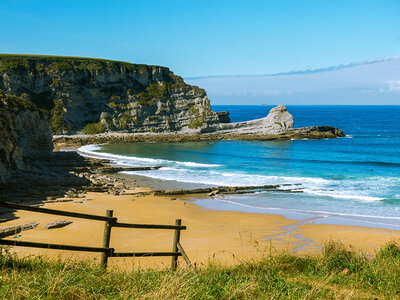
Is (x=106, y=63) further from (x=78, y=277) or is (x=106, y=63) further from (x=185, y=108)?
(x=78, y=277)

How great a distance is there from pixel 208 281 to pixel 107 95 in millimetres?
81603

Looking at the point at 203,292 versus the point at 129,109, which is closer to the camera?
the point at 203,292

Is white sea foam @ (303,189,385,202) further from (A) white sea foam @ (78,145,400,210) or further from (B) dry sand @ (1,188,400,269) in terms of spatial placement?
(B) dry sand @ (1,188,400,269)

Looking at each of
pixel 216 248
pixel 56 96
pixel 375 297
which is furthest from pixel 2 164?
pixel 56 96

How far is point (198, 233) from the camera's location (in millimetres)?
16062

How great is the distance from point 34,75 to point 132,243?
71.0 metres

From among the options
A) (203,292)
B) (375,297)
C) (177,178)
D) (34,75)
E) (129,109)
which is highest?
(34,75)

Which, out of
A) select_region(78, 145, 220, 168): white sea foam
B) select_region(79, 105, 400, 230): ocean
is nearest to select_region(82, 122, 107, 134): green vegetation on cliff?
select_region(79, 105, 400, 230): ocean

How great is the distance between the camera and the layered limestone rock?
8056 centimetres

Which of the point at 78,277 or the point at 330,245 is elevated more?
the point at 78,277

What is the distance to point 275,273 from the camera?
22.0 feet

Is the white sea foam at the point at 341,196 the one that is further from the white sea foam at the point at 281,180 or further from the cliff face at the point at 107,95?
the cliff face at the point at 107,95

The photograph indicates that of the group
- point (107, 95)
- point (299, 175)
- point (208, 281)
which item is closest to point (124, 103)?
point (107, 95)

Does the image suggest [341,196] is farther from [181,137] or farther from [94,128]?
[94,128]
